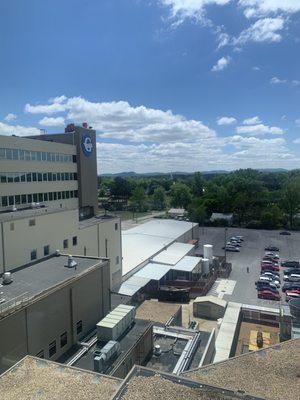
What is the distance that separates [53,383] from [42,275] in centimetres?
938

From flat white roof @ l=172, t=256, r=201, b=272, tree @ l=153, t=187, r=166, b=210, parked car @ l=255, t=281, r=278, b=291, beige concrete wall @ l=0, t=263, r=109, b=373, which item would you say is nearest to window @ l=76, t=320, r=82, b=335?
beige concrete wall @ l=0, t=263, r=109, b=373

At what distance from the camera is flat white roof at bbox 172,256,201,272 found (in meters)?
42.1

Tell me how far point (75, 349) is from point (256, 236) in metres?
63.4

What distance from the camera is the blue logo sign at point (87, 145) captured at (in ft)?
126

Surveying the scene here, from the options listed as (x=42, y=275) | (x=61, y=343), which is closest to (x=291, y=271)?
(x=42, y=275)

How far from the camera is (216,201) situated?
315 ft

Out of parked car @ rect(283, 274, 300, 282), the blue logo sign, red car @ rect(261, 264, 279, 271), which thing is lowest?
parked car @ rect(283, 274, 300, 282)

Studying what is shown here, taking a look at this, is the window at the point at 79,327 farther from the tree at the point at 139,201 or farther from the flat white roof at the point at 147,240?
the tree at the point at 139,201

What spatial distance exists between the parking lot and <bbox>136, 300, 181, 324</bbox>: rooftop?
9609mm

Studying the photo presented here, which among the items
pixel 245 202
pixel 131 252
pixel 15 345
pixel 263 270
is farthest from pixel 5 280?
pixel 245 202

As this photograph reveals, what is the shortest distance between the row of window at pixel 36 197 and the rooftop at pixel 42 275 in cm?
991

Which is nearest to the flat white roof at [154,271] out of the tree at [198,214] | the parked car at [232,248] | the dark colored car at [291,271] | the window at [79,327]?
the window at [79,327]

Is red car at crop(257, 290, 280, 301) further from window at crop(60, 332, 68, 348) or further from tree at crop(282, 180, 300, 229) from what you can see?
tree at crop(282, 180, 300, 229)

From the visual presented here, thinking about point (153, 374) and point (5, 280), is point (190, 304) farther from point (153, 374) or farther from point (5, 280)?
point (153, 374)
